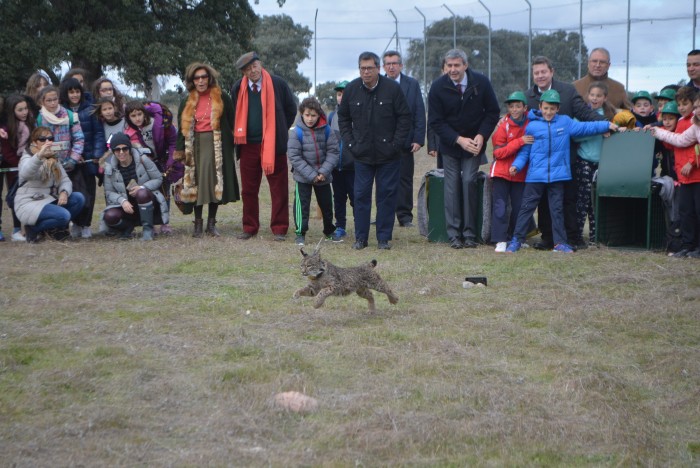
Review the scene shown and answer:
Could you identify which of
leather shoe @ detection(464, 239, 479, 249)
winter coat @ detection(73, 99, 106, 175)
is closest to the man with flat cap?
winter coat @ detection(73, 99, 106, 175)

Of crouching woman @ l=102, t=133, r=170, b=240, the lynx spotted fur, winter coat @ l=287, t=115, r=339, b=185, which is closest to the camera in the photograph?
the lynx spotted fur

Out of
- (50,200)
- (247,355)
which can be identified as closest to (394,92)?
(50,200)

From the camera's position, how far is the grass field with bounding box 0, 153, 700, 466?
433 centimetres

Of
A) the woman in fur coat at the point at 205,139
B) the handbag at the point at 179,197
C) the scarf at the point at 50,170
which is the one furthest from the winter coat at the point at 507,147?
the scarf at the point at 50,170

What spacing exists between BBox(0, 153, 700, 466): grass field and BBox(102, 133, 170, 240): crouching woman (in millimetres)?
1968

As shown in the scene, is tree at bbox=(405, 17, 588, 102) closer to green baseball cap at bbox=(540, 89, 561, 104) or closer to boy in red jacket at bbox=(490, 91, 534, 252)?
boy in red jacket at bbox=(490, 91, 534, 252)

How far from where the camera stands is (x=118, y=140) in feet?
35.5

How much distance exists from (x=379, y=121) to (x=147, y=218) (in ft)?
10.4

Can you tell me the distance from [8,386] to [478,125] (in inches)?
264

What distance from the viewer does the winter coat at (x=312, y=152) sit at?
10.8m

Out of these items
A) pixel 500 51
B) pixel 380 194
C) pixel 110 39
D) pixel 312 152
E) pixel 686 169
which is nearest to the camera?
pixel 686 169

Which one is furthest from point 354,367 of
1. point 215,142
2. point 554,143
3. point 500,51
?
point 500,51

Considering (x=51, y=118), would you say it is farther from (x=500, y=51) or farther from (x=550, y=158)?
(x=500, y=51)

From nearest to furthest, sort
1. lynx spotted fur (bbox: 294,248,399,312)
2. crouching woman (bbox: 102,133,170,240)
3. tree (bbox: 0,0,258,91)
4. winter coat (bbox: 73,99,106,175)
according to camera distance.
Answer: lynx spotted fur (bbox: 294,248,399,312) → crouching woman (bbox: 102,133,170,240) → winter coat (bbox: 73,99,106,175) → tree (bbox: 0,0,258,91)
